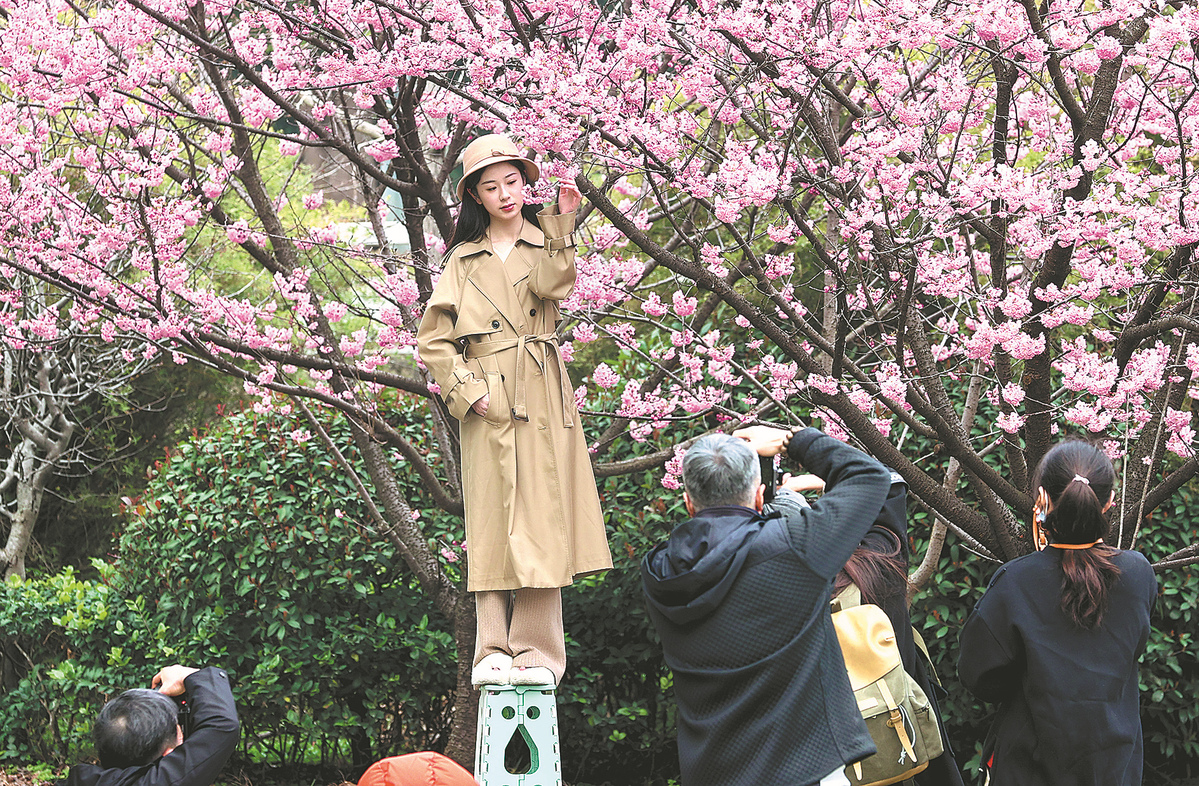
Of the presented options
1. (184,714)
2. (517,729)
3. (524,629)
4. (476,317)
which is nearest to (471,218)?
(476,317)

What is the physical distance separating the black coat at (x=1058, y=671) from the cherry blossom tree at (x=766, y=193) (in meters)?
0.92

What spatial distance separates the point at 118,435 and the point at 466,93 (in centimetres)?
596

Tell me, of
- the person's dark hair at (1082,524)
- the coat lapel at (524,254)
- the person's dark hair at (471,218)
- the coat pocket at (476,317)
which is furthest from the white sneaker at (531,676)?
the person's dark hair at (1082,524)

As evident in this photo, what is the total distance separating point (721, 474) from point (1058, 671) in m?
0.87

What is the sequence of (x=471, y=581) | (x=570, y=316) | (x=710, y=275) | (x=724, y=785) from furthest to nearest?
(x=570, y=316), (x=710, y=275), (x=471, y=581), (x=724, y=785)

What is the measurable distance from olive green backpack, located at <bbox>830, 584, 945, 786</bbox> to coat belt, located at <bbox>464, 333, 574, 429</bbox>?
1088 millimetres

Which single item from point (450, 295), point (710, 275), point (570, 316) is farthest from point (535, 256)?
point (570, 316)

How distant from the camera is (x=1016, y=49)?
10.4 feet

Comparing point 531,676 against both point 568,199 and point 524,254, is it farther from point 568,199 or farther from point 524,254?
point 568,199

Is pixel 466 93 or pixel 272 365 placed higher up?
pixel 466 93

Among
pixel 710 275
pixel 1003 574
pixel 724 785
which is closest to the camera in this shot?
pixel 724 785

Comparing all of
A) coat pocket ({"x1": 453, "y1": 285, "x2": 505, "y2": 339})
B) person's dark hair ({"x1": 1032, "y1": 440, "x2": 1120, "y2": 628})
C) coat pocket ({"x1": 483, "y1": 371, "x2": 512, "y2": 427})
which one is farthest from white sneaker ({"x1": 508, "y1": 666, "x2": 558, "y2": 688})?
person's dark hair ({"x1": 1032, "y1": 440, "x2": 1120, "y2": 628})

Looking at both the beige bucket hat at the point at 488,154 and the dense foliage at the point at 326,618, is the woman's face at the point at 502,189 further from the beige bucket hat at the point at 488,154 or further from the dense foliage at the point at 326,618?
the dense foliage at the point at 326,618

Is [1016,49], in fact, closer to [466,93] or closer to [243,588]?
[466,93]
